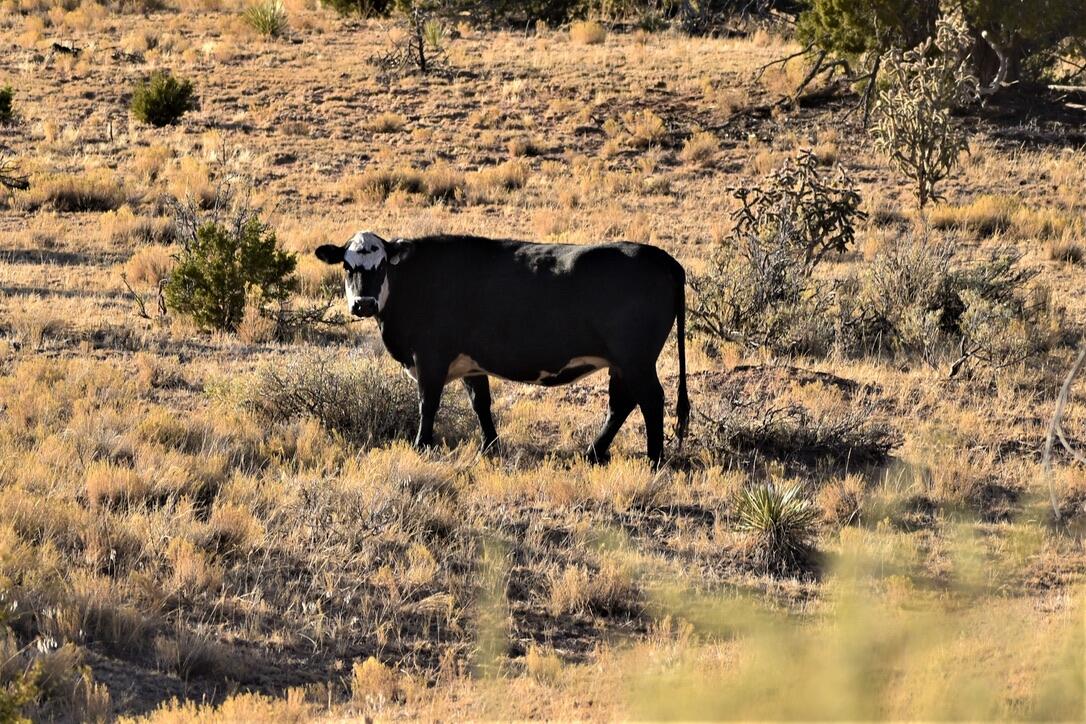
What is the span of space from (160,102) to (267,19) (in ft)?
27.3

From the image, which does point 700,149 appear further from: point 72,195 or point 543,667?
point 543,667

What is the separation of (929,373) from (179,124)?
20476 mm

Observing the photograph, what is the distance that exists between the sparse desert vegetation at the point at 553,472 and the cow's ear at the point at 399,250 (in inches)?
54.1

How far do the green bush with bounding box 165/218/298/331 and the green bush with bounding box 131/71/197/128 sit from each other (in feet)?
48.5

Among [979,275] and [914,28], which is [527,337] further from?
[914,28]

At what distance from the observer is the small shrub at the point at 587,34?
34875 mm

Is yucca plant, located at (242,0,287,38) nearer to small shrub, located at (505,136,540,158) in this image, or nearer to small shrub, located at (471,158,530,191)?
small shrub, located at (505,136,540,158)

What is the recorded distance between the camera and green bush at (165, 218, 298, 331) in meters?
14.5

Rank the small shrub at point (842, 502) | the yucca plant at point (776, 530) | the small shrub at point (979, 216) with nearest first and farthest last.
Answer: the yucca plant at point (776, 530)
the small shrub at point (842, 502)
the small shrub at point (979, 216)

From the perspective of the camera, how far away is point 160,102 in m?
28.7

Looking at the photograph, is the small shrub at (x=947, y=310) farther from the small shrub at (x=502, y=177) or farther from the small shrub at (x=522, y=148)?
the small shrub at (x=522, y=148)

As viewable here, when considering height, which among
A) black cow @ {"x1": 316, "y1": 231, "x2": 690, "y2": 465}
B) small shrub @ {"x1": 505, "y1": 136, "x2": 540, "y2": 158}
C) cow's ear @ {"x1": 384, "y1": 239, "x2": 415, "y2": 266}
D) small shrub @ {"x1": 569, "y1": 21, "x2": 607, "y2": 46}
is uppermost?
small shrub @ {"x1": 569, "y1": 21, "x2": 607, "y2": 46}

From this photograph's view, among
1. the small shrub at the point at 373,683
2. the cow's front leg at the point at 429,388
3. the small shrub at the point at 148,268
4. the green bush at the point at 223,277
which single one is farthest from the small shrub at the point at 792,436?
the small shrub at the point at 148,268

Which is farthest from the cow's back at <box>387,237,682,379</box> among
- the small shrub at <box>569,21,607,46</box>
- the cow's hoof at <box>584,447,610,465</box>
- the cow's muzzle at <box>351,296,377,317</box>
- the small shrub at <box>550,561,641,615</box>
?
the small shrub at <box>569,21,607,46</box>
